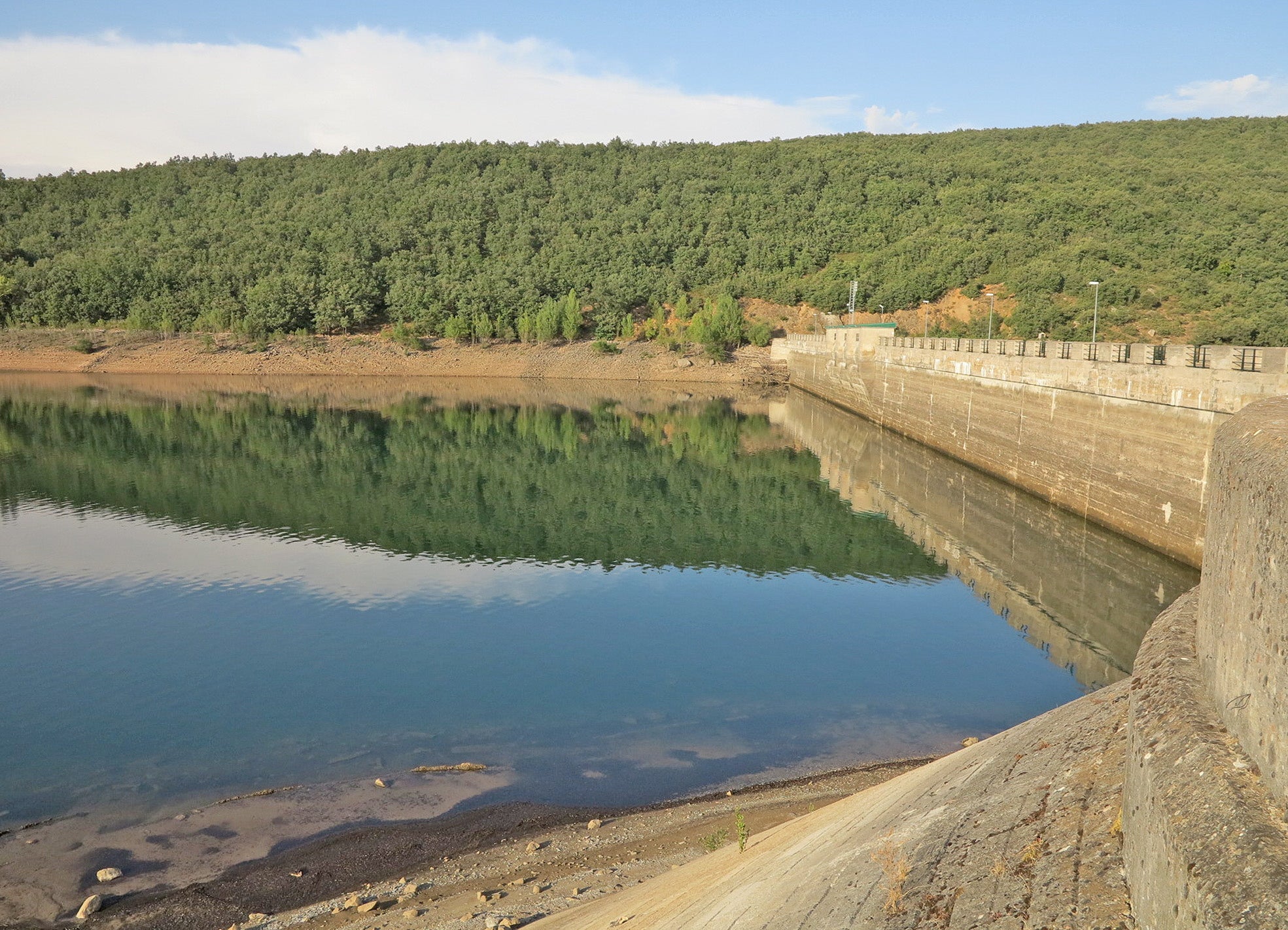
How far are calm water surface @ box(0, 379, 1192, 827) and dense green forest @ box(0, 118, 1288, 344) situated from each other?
Result: 159 ft

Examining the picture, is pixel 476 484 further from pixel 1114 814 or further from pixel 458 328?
pixel 458 328

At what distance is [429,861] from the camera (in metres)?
11.3

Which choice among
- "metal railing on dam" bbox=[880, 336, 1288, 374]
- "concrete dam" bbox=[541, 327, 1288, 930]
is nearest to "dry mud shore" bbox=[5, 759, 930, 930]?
"concrete dam" bbox=[541, 327, 1288, 930]

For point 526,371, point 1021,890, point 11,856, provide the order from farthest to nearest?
point 526,371 → point 11,856 → point 1021,890

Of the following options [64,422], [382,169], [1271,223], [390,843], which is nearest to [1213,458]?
[390,843]

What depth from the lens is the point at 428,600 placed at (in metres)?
24.2

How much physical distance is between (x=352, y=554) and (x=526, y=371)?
70.8 meters

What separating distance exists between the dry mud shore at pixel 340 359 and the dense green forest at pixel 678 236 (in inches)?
129

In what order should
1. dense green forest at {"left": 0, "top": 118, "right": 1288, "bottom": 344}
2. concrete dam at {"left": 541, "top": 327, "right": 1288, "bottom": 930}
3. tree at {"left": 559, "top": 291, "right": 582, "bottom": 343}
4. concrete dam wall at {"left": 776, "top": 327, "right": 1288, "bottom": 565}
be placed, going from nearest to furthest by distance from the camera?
concrete dam at {"left": 541, "top": 327, "right": 1288, "bottom": 930} → concrete dam wall at {"left": 776, "top": 327, "right": 1288, "bottom": 565} → dense green forest at {"left": 0, "top": 118, "right": 1288, "bottom": 344} → tree at {"left": 559, "top": 291, "right": 582, "bottom": 343}

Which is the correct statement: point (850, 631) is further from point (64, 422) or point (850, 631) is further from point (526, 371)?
point (526, 371)

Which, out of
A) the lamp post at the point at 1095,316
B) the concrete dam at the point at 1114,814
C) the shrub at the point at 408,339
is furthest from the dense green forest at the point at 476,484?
the shrub at the point at 408,339

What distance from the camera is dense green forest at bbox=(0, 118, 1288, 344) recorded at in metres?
88.4

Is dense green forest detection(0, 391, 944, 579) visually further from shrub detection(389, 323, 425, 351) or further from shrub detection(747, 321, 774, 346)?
shrub detection(389, 323, 425, 351)

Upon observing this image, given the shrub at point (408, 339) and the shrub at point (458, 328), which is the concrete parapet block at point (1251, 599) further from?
the shrub at point (408, 339)
